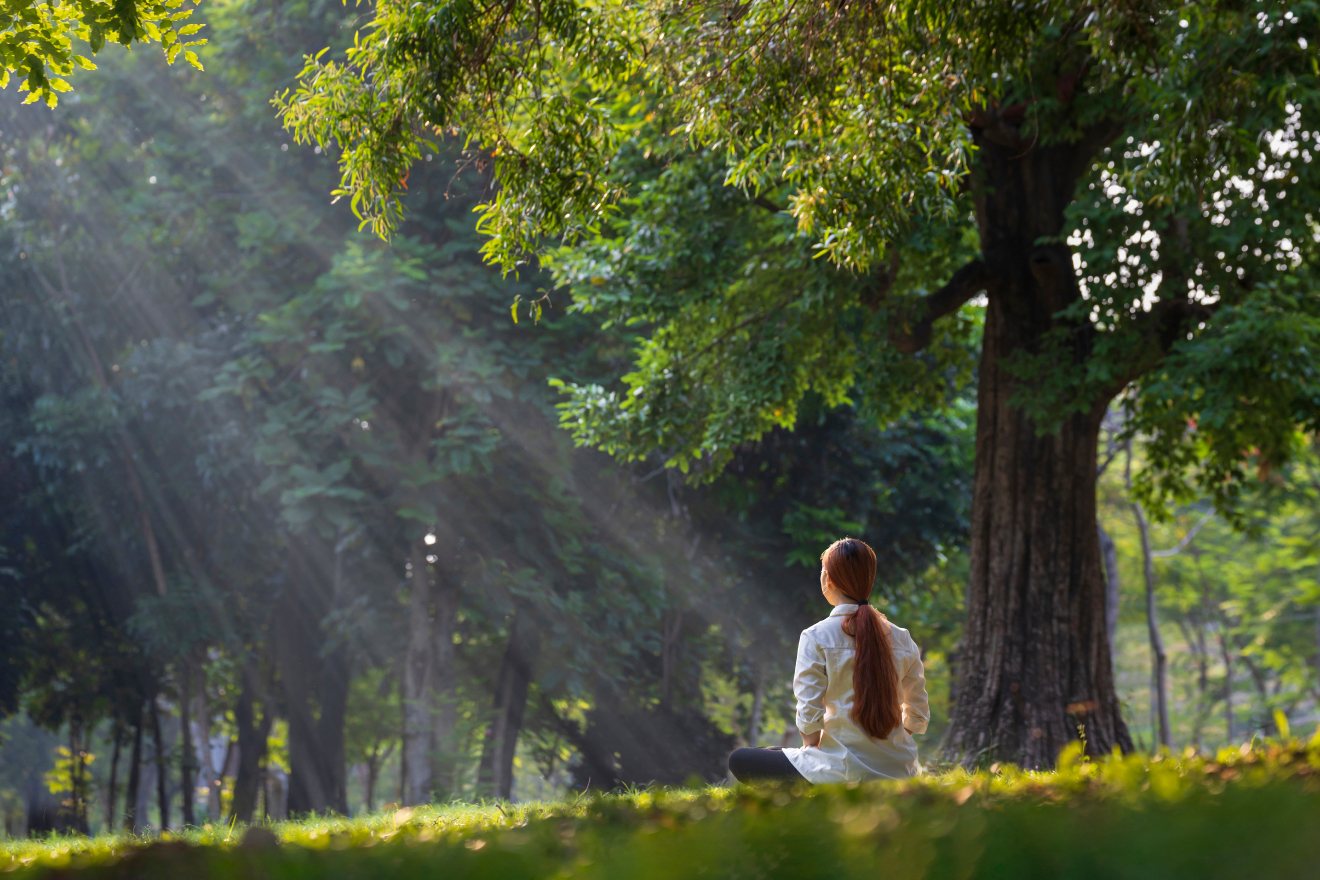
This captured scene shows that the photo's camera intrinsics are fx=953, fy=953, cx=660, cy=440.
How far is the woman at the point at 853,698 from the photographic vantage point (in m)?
4.62

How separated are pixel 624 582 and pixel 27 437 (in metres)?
10.6

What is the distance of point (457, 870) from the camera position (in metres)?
1.42

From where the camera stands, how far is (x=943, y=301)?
32.2ft

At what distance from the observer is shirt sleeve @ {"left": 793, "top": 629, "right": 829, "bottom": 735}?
186 inches

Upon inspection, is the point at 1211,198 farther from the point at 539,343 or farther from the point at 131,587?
the point at 131,587

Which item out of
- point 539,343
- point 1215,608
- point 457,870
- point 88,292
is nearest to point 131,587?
point 88,292

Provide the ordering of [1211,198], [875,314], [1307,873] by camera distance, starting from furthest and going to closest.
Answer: [875,314], [1211,198], [1307,873]

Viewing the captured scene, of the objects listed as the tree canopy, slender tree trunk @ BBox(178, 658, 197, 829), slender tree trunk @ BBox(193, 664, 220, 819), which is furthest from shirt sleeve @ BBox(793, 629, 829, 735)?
slender tree trunk @ BBox(178, 658, 197, 829)

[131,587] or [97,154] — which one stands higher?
[97,154]

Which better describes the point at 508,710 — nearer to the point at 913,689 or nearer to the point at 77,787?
the point at 77,787

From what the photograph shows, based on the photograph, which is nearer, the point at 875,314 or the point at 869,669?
the point at 869,669

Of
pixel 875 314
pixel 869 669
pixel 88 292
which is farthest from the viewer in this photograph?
pixel 88 292

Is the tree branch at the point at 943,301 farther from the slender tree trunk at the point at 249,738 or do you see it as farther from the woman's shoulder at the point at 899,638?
the slender tree trunk at the point at 249,738

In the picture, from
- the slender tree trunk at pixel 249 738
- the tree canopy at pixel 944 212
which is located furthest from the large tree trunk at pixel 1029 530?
the slender tree trunk at pixel 249 738
